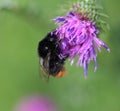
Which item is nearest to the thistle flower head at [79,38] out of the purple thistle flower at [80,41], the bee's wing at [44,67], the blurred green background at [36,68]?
the purple thistle flower at [80,41]

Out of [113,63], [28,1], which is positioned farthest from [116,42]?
[28,1]

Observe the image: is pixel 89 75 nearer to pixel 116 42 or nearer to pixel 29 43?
pixel 116 42

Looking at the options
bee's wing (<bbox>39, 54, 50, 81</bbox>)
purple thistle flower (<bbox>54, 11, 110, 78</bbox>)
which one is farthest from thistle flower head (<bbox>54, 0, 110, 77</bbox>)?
bee's wing (<bbox>39, 54, 50, 81</bbox>)

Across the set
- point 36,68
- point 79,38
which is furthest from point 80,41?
point 36,68

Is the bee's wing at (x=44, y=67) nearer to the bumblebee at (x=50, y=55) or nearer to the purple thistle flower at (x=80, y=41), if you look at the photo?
the bumblebee at (x=50, y=55)

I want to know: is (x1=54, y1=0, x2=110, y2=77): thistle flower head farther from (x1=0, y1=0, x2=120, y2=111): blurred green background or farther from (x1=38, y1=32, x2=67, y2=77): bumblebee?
(x1=0, y1=0, x2=120, y2=111): blurred green background
